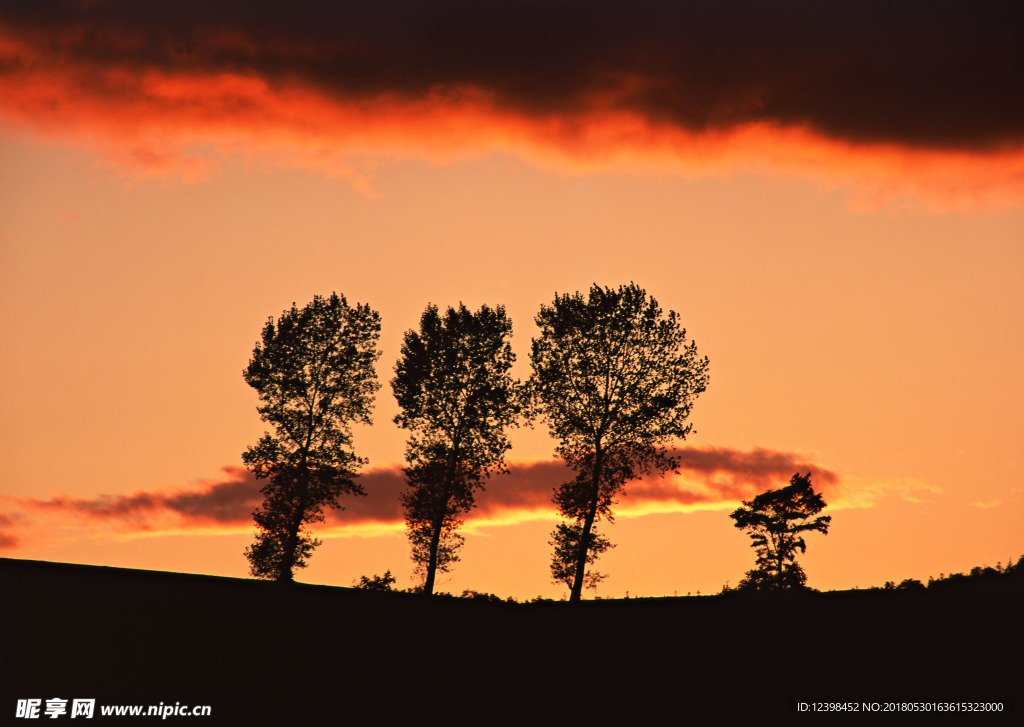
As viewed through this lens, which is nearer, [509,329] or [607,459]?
[607,459]

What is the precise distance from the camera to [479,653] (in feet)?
77.3

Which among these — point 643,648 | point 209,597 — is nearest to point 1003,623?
point 643,648

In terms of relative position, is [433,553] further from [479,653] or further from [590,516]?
[479,653]

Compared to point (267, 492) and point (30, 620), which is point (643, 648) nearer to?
point (30, 620)

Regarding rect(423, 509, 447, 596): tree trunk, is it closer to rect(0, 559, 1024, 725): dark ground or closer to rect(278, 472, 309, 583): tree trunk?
rect(278, 472, 309, 583): tree trunk

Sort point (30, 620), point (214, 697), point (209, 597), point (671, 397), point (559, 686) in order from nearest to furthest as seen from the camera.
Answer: point (214, 697) → point (559, 686) → point (30, 620) → point (209, 597) → point (671, 397)

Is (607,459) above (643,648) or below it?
above

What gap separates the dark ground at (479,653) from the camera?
795 inches

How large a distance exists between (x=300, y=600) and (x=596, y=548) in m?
23.8

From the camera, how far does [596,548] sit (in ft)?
157

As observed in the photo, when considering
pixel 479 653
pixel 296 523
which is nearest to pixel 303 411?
pixel 296 523

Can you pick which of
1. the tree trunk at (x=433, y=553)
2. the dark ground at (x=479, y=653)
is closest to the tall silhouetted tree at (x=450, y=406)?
the tree trunk at (x=433, y=553)

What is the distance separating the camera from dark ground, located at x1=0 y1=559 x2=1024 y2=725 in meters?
20.2

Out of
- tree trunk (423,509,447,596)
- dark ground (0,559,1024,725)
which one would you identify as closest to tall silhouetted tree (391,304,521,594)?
tree trunk (423,509,447,596)
